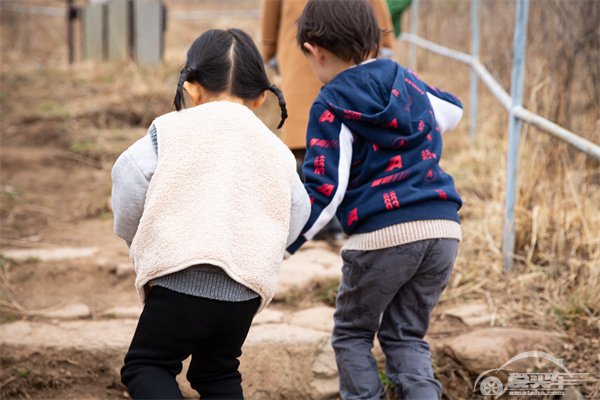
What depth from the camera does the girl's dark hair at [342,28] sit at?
2176mm

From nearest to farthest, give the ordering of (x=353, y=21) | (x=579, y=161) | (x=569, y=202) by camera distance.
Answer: (x=353, y=21) → (x=569, y=202) → (x=579, y=161)

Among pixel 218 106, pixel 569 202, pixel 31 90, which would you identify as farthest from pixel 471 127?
pixel 31 90

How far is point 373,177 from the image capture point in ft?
7.26

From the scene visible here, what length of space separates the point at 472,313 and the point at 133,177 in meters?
1.68

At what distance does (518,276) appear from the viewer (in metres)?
3.19

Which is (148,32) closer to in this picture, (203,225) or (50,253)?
(50,253)

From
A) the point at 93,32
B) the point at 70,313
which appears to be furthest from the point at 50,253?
the point at 93,32

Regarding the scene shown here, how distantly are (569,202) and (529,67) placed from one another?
1424 mm

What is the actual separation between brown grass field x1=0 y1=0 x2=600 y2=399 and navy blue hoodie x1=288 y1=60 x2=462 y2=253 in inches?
31.8

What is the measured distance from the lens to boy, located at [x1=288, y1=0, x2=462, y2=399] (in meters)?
2.17

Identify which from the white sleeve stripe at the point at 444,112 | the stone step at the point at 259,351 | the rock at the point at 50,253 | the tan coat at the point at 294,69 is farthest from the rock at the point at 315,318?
the rock at the point at 50,253

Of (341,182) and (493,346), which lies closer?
(341,182)

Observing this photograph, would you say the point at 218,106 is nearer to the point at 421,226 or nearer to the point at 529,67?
the point at 421,226

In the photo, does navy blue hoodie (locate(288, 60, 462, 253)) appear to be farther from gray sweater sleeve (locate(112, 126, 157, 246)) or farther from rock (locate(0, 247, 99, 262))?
rock (locate(0, 247, 99, 262))
